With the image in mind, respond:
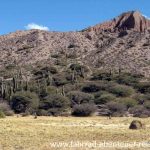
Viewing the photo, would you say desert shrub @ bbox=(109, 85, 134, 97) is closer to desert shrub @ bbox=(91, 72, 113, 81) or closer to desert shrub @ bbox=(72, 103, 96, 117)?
desert shrub @ bbox=(91, 72, 113, 81)

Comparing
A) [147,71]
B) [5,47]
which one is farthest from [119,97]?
[5,47]

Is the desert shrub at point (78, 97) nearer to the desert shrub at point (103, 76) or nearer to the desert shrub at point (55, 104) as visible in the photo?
the desert shrub at point (55, 104)

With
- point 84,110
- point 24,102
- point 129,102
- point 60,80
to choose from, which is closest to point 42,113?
point 24,102

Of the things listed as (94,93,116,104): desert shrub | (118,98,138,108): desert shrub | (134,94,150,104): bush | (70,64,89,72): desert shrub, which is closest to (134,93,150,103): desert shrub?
(134,94,150,104): bush

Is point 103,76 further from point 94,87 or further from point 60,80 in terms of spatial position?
point 60,80

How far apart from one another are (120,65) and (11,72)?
67.2 feet

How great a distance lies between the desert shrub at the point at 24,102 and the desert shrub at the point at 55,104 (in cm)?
121

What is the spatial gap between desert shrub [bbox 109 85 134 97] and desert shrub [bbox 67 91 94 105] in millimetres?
5946

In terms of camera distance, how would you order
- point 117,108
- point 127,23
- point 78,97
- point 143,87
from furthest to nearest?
point 127,23, point 143,87, point 78,97, point 117,108

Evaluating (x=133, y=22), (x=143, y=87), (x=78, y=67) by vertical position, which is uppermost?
(x=133, y=22)

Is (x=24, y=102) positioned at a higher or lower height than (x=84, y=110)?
higher

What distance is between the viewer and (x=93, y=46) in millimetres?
101938

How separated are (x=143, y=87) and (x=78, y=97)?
44.6 ft

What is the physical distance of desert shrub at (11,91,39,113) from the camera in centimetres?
6041
